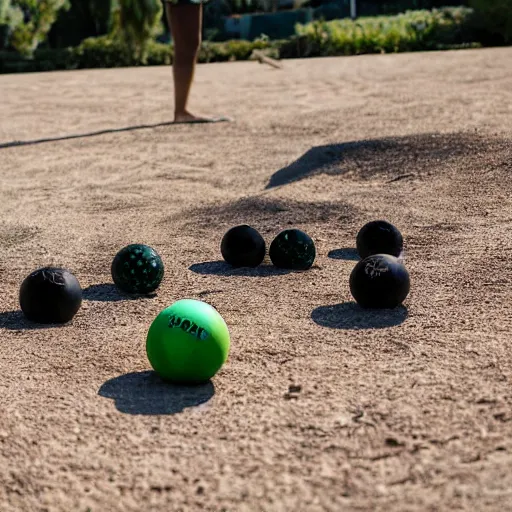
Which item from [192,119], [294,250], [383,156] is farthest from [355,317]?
[192,119]

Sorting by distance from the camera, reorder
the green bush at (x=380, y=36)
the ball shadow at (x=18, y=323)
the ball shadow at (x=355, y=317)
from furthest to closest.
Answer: the green bush at (x=380, y=36)
the ball shadow at (x=18, y=323)
the ball shadow at (x=355, y=317)

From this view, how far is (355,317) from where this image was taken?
13.0 ft

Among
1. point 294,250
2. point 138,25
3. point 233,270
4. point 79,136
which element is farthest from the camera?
point 138,25

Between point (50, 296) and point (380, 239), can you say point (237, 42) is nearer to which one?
point (380, 239)

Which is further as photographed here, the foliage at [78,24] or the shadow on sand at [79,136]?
the foliage at [78,24]

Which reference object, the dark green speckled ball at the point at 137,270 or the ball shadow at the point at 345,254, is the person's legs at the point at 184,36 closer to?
the ball shadow at the point at 345,254

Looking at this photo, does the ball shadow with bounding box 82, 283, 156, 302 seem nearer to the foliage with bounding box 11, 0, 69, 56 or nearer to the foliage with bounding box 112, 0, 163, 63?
the foliage with bounding box 112, 0, 163, 63

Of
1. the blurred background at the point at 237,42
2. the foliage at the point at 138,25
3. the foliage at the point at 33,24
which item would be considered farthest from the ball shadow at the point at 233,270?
the foliage at the point at 33,24

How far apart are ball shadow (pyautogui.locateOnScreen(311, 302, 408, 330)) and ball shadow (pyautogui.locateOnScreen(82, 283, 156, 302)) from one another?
0.94 m

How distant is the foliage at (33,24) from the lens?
22766mm

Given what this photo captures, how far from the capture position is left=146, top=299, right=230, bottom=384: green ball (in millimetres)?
3182

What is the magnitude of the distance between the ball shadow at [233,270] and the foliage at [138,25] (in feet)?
55.2

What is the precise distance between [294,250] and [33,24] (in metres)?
20.7

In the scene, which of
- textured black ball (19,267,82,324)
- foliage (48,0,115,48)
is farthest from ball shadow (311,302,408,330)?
foliage (48,0,115,48)
